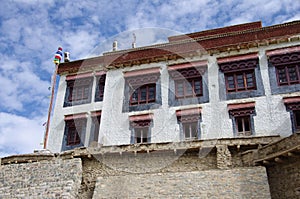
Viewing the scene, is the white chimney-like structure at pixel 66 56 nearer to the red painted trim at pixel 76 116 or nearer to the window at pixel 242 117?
the red painted trim at pixel 76 116

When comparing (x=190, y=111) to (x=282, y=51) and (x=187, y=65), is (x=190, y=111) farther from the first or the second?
Result: (x=282, y=51)

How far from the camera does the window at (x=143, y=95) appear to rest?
847 inches

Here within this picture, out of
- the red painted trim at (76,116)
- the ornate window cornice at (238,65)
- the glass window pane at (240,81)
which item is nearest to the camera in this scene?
the glass window pane at (240,81)

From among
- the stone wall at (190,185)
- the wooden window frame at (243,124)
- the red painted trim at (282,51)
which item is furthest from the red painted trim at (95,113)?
the red painted trim at (282,51)

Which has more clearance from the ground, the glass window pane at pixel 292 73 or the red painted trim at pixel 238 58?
the red painted trim at pixel 238 58

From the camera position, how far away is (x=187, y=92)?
20922mm

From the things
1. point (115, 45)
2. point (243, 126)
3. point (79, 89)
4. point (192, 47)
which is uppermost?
point (115, 45)

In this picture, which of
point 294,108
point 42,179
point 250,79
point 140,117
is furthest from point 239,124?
point 42,179

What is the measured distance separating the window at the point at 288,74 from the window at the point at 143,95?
7.47 metres

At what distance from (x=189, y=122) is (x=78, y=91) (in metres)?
8.31

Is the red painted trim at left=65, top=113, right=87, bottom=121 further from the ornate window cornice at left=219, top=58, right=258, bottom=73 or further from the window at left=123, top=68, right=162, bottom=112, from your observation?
the ornate window cornice at left=219, top=58, right=258, bottom=73

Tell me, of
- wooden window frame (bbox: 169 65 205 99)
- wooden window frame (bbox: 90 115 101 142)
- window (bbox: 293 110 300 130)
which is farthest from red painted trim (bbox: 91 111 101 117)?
window (bbox: 293 110 300 130)

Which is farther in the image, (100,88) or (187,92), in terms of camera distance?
(100,88)

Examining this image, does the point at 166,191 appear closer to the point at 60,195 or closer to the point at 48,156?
the point at 60,195
